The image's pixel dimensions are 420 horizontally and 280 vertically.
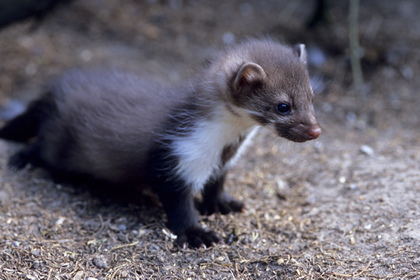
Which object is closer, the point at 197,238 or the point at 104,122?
the point at 197,238

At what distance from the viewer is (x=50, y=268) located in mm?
4309

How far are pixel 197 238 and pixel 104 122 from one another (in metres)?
1.74

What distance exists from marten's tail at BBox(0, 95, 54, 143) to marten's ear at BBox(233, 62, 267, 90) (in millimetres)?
2833

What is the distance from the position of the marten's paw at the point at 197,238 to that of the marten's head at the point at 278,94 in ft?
4.21

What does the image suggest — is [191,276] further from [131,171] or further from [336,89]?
[336,89]

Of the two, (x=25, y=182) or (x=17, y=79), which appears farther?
(x=17, y=79)

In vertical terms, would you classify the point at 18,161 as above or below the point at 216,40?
below

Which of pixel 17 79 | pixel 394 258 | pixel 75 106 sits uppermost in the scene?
pixel 394 258

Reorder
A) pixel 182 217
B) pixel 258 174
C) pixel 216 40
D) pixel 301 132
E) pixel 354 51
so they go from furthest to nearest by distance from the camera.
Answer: pixel 216 40 → pixel 354 51 → pixel 258 174 → pixel 182 217 → pixel 301 132

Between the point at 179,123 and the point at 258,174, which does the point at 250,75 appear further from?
the point at 258,174

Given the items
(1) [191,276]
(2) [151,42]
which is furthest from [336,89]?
(1) [191,276]

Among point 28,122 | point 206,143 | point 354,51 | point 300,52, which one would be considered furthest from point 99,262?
point 354,51

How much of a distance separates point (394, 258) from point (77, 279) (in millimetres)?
A: 2726

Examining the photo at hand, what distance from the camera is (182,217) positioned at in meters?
5.13
